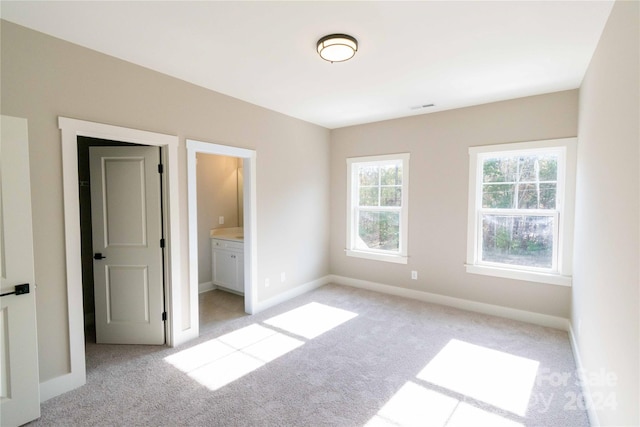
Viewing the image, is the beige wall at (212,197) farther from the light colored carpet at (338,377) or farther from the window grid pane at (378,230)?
the window grid pane at (378,230)

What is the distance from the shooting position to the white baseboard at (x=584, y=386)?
1.92 metres

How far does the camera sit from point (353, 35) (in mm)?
2211

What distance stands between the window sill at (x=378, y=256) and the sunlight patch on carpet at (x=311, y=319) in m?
1.14

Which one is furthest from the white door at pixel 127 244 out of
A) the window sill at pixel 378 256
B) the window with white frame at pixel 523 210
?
the window with white frame at pixel 523 210

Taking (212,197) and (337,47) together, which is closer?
(337,47)

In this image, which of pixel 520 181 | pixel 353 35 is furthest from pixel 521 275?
pixel 353 35

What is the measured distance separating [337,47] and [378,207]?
9.51 ft

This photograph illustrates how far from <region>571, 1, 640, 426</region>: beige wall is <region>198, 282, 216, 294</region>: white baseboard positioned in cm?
458

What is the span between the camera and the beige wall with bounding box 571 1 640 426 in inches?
54.1

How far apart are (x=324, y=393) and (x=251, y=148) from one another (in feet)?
9.16

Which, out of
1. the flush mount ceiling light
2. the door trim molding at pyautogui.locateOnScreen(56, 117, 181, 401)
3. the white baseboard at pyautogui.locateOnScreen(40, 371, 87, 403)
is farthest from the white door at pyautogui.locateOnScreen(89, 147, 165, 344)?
the flush mount ceiling light

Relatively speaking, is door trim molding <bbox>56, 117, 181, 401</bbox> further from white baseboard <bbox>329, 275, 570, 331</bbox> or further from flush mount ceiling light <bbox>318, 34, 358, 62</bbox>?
white baseboard <bbox>329, 275, 570, 331</bbox>

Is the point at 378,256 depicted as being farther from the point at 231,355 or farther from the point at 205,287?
the point at 205,287

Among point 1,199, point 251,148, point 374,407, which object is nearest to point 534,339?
point 374,407
